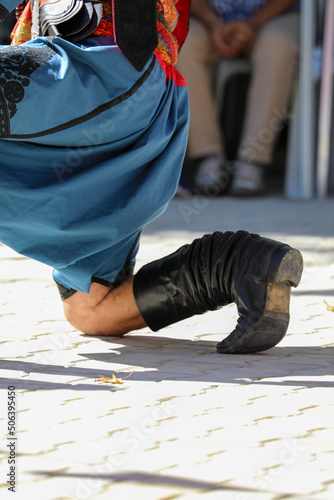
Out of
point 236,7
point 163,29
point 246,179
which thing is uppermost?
point 236,7

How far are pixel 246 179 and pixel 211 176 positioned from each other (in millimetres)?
259

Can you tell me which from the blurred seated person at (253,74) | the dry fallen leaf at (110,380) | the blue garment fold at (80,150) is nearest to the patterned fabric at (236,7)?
the blurred seated person at (253,74)

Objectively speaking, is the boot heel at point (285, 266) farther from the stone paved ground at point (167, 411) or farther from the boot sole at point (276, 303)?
the stone paved ground at point (167, 411)

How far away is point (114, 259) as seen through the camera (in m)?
2.23

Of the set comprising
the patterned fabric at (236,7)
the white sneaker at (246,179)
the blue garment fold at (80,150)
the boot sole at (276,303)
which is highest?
the patterned fabric at (236,7)

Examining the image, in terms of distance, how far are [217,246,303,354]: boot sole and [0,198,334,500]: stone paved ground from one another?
52 mm

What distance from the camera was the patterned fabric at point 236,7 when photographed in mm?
5902

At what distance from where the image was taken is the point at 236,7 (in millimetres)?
5922

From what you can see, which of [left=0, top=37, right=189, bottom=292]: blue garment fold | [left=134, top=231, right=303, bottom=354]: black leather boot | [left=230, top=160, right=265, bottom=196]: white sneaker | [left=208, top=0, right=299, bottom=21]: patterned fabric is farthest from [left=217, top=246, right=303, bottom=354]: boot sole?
[left=208, top=0, right=299, bottom=21]: patterned fabric

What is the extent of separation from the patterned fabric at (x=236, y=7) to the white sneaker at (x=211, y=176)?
39.7 inches

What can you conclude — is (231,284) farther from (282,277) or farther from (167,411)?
A: (167,411)

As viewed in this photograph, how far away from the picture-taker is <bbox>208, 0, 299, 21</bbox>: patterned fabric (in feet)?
19.4

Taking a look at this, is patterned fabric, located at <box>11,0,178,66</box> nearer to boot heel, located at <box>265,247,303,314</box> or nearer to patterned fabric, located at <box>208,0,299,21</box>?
boot heel, located at <box>265,247,303,314</box>

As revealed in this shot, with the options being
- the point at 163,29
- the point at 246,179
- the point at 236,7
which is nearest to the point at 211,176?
the point at 246,179
